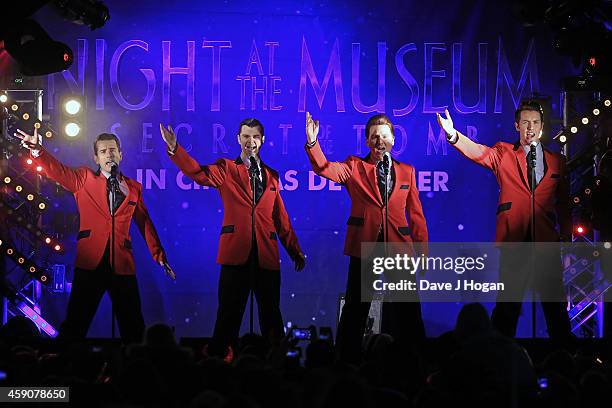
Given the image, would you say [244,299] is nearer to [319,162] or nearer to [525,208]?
[319,162]

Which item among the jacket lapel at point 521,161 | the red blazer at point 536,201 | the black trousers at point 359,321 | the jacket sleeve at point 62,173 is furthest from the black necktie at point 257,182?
the jacket lapel at point 521,161

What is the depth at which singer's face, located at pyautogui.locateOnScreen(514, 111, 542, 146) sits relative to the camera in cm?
1021

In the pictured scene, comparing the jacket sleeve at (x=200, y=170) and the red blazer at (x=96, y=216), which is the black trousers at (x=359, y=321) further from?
the red blazer at (x=96, y=216)

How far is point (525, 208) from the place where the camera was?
9984 mm

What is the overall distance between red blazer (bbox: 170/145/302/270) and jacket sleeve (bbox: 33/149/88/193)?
1144mm

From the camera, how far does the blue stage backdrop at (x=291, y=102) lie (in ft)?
37.7

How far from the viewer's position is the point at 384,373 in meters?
5.97

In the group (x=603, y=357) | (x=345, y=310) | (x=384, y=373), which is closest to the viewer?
(x=384, y=373)

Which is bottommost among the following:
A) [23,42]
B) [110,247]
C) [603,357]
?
[603,357]

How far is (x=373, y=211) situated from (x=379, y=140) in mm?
806

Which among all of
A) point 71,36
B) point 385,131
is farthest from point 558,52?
point 71,36

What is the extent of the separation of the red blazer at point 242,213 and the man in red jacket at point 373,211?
749mm

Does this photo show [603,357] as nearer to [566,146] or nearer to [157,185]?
[566,146]

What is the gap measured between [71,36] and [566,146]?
19.9 feet
